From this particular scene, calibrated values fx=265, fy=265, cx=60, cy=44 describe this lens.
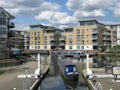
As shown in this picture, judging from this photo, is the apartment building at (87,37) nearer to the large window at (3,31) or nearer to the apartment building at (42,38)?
the apartment building at (42,38)

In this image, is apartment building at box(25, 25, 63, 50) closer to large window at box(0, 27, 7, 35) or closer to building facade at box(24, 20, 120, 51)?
building facade at box(24, 20, 120, 51)

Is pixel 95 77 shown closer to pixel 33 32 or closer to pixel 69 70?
pixel 69 70

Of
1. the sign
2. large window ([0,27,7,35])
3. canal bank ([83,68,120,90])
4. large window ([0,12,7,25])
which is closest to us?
canal bank ([83,68,120,90])

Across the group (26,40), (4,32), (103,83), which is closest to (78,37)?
(26,40)

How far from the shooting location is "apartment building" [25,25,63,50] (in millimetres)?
137000

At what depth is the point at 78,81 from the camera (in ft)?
122

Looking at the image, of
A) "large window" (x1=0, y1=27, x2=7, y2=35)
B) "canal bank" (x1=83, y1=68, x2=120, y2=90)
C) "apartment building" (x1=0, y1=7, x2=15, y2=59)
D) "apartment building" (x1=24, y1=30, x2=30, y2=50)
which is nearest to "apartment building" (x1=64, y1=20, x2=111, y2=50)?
"apartment building" (x1=24, y1=30, x2=30, y2=50)

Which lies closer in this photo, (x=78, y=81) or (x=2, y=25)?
(x=78, y=81)

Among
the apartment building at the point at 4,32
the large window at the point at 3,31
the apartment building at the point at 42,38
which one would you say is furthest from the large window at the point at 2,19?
the apartment building at the point at 42,38

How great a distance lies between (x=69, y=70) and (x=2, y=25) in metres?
40.0

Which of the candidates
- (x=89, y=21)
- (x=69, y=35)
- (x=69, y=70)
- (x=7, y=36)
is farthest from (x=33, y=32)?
(x=69, y=70)

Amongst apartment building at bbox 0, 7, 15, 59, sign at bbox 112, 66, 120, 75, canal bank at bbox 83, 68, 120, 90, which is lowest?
canal bank at bbox 83, 68, 120, 90

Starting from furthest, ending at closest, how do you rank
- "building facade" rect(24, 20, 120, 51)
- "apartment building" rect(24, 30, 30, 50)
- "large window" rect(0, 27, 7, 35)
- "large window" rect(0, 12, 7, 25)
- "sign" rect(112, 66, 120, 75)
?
1. "apartment building" rect(24, 30, 30, 50)
2. "building facade" rect(24, 20, 120, 51)
3. "large window" rect(0, 12, 7, 25)
4. "large window" rect(0, 27, 7, 35)
5. "sign" rect(112, 66, 120, 75)

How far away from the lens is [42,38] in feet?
460
